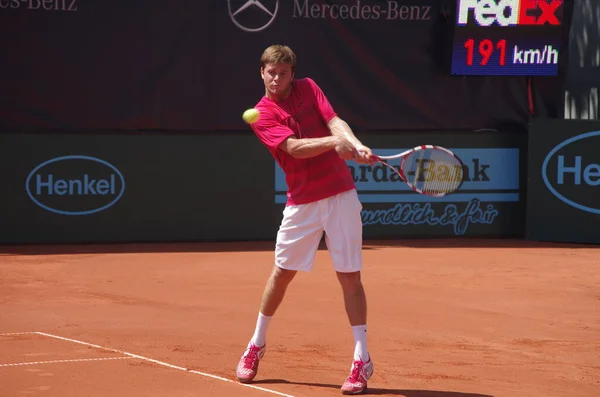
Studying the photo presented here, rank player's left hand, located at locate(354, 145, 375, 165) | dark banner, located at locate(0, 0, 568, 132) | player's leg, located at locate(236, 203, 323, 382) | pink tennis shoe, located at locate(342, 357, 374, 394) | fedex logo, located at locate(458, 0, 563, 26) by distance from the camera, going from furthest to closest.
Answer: fedex logo, located at locate(458, 0, 563, 26)
dark banner, located at locate(0, 0, 568, 132)
player's leg, located at locate(236, 203, 323, 382)
pink tennis shoe, located at locate(342, 357, 374, 394)
player's left hand, located at locate(354, 145, 375, 165)

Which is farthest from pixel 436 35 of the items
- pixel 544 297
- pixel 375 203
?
pixel 544 297

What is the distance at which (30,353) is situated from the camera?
238 inches

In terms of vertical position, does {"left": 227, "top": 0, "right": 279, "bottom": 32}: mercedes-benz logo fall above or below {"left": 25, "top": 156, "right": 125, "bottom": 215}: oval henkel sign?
above

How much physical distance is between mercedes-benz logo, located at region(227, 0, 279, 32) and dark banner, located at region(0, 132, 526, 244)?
1.32 meters

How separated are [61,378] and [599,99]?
37.3 ft

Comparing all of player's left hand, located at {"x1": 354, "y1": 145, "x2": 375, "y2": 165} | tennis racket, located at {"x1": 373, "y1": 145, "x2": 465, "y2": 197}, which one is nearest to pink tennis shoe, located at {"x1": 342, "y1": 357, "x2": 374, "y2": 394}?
player's left hand, located at {"x1": 354, "y1": 145, "x2": 375, "y2": 165}

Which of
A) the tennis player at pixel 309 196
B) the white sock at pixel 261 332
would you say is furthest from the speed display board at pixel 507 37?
the white sock at pixel 261 332

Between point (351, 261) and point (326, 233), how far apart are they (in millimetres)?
213

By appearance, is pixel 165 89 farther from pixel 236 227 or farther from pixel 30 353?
pixel 30 353

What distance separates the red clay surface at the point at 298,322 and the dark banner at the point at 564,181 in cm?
90

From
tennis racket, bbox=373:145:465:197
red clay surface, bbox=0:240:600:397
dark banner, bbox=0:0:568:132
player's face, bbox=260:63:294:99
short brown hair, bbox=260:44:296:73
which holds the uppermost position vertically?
dark banner, bbox=0:0:568:132

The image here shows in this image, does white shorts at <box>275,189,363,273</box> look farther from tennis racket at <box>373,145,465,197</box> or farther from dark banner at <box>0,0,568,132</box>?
dark banner at <box>0,0,568,132</box>

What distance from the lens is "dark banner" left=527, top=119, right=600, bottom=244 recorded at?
496 inches

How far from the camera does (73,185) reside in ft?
39.7
